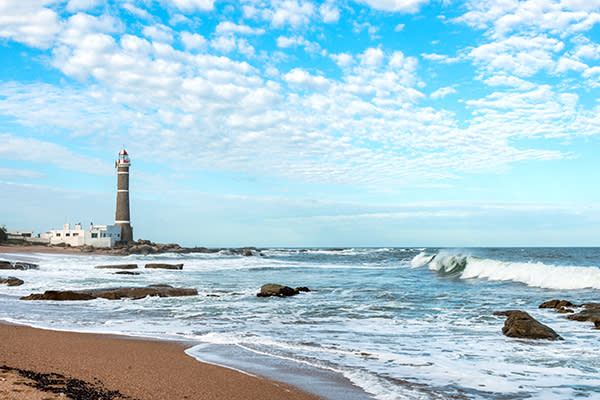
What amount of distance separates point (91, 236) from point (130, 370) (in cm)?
6217

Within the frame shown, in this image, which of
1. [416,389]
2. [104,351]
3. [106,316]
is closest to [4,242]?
[106,316]

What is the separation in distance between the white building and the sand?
57460 millimetres

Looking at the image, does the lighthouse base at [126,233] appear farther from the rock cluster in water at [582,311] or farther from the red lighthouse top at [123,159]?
the rock cluster in water at [582,311]

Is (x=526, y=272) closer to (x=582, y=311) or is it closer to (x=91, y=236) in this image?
(x=582, y=311)

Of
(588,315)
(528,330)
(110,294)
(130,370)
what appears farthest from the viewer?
(110,294)

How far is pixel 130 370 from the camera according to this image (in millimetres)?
5590

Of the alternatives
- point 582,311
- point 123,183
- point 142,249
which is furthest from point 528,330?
point 142,249

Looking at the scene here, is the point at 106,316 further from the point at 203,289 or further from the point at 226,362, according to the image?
the point at 203,289

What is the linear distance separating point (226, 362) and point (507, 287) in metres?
16.6

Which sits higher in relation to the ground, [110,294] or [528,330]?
[528,330]

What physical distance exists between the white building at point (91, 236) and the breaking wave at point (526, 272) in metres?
42.8

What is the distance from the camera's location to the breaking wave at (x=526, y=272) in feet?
64.0

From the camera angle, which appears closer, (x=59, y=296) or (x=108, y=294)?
(x=59, y=296)

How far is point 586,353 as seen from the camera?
24.4 feet
